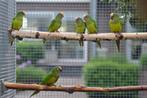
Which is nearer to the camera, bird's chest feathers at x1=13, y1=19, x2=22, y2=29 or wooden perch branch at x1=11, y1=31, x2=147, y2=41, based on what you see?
wooden perch branch at x1=11, y1=31, x2=147, y2=41

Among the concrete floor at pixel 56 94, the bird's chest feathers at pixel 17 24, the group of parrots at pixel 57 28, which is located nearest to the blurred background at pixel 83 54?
the concrete floor at pixel 56 94

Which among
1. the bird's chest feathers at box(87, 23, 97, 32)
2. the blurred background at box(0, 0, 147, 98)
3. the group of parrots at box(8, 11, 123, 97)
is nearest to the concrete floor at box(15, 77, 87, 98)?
the blurred background at box(0, 0, 147, 98)

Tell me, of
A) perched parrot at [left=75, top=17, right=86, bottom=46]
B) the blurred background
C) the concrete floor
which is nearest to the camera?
perched parrot at [left=75, top=17, right=86, bottom=46]

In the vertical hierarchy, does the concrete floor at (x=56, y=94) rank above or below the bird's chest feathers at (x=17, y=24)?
below

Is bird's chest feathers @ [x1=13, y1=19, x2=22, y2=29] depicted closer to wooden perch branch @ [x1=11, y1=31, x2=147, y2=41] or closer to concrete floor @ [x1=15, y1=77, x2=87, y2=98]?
wooden perch branch @ [x1=11, y1=31, x2=147, y2=41]

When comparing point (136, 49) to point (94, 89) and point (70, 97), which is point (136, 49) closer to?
point (70, 97)

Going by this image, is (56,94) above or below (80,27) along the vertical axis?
below

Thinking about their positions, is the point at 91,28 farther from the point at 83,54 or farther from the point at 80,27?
the point at 83,54

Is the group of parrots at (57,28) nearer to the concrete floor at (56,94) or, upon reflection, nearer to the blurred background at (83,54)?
the blurred background at (83,54)

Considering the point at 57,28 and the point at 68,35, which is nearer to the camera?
the point at 68,35

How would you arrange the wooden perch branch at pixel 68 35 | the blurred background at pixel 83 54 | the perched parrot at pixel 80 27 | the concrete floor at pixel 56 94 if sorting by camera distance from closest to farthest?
the wooden perch branch at pixel 68 35 < the perched parrot at pixel 80 27 < the concrete floor at pixel 56 94 < the blurred background at pixel 83 54

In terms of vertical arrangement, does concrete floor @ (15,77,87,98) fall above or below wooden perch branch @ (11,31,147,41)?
below

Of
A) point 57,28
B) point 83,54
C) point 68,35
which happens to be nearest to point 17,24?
point 57,28

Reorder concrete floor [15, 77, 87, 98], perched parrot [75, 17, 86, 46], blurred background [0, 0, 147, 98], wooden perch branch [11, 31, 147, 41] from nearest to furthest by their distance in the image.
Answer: wooden perch branch [11, 31, 147, 41]
perched parrot [75, 17, 86, 46]
concrete floor [15, 77, 87, 98]
blurred background [0, 0, 147, 98]
